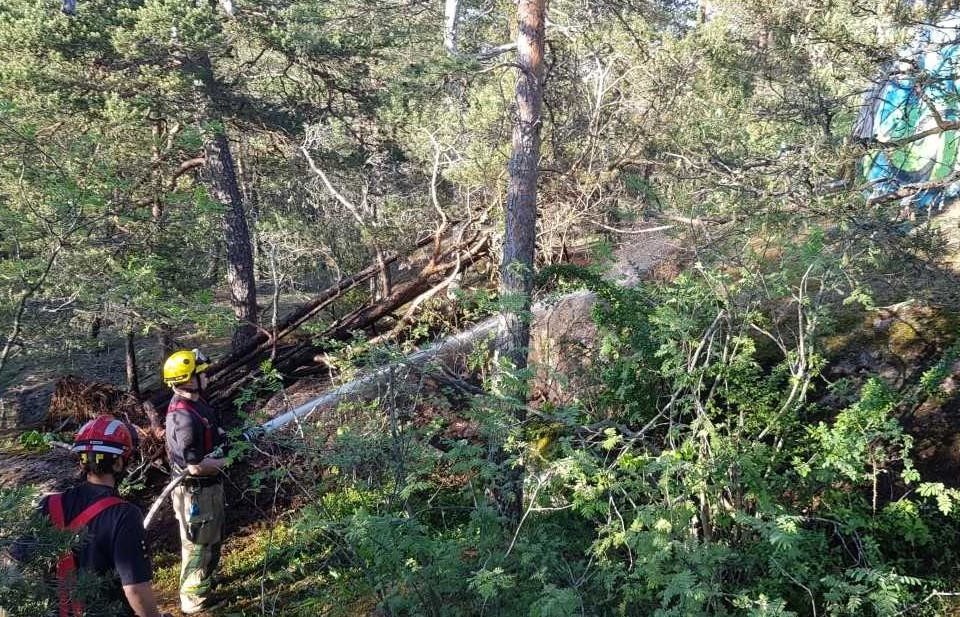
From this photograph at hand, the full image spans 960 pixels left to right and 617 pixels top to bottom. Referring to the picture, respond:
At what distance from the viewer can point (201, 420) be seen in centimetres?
495

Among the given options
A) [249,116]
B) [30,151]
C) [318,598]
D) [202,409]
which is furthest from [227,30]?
[318,598]

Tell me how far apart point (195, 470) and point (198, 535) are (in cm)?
78

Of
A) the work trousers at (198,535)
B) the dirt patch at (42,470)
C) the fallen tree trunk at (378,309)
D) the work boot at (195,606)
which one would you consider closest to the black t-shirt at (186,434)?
the work trousers at (198,535)

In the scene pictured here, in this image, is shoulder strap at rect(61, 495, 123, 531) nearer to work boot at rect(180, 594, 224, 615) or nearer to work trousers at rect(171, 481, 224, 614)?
work trousers at rect(171, 481, 224, 614)

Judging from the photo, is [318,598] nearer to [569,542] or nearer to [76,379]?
[569,542]

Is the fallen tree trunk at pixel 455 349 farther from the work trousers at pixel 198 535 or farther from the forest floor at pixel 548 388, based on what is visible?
the work trousers at pixel 198 535

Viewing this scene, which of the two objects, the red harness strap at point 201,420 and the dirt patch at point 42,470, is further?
the dirt patch at point 42,470

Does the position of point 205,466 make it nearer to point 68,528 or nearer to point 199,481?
point 199,481

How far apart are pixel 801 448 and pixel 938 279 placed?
2781 mm

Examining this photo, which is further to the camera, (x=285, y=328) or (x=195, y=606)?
(x=285, y=328)

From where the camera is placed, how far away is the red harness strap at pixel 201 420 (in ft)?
16.1

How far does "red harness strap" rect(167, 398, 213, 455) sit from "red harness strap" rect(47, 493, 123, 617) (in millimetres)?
2008

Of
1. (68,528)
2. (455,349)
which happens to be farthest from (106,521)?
(455,349)

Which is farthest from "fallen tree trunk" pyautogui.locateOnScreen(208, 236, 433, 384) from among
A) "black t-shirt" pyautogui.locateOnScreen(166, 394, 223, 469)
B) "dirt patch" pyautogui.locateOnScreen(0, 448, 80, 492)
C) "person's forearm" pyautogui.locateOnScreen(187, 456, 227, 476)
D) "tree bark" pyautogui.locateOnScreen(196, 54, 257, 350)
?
"person's forearm" pyautogui.locateOnScreen(187, 456, 227, 476)
